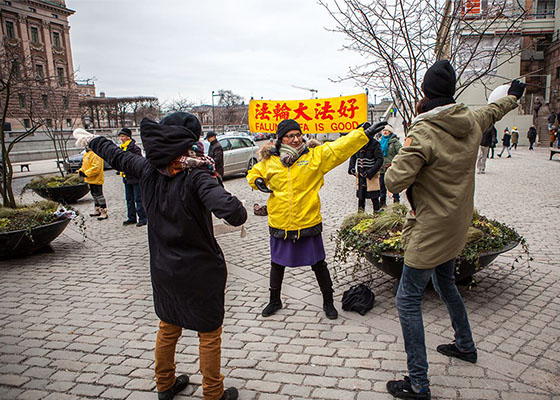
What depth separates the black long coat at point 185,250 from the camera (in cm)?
249

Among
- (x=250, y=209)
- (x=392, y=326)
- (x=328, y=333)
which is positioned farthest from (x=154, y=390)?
(x=250, y=209)

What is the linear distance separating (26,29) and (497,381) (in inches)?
2289

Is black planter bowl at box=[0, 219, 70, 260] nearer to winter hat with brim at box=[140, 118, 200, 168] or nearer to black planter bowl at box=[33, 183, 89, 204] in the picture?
winter hat with brim at box=[140, 118, 200, 168]

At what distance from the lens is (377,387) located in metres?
2.88

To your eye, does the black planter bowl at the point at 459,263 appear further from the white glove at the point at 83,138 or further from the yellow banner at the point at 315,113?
the yellow banner at the point at 315,113

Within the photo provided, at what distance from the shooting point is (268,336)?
369cm

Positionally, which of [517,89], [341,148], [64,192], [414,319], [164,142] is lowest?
[64,192]

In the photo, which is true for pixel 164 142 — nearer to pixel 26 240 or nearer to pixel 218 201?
pixel 218 201

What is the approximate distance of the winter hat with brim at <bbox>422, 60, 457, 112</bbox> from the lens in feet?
8.49

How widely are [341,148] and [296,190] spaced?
565mm

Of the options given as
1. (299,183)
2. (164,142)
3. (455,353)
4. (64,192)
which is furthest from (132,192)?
(455,353)

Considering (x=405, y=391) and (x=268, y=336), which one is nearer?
(x=405, y=391)

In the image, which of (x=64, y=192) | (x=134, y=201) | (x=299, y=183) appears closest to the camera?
(x=299, y=183)

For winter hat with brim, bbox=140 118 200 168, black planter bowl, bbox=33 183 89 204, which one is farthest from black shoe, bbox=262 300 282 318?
black planter bowl, bbox=33 183 89 204
